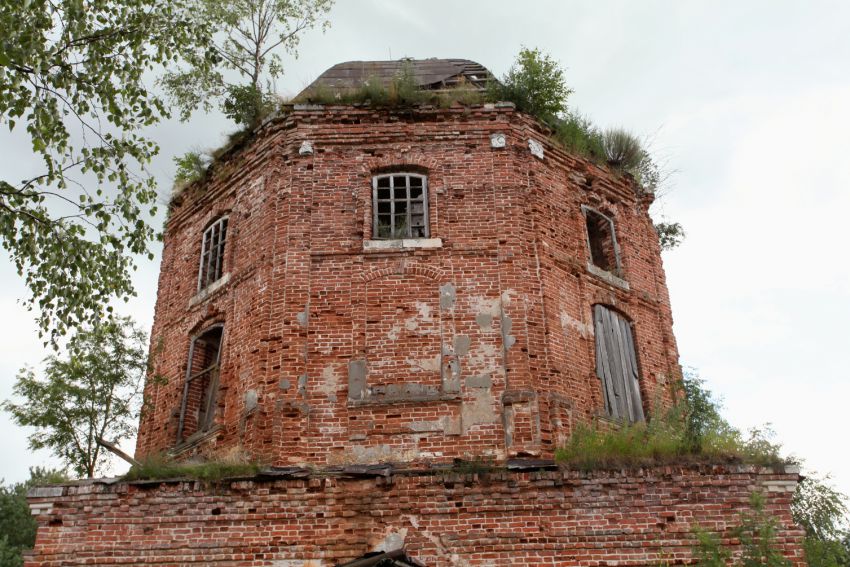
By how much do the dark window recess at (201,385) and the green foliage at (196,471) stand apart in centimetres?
157

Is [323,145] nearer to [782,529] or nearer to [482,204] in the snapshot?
[482,204]

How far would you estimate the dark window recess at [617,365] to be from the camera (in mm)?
12109

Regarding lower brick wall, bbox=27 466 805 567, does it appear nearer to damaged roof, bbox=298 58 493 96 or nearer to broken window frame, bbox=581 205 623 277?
broken window frame, bbox=581 205 623 277

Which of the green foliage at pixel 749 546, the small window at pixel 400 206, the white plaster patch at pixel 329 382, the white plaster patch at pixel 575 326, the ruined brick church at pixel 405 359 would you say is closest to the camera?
the green foliage at pixel 749 546

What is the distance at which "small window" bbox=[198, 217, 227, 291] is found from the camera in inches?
529

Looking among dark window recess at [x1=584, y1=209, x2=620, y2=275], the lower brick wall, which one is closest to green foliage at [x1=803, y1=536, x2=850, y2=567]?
the lower brick wall

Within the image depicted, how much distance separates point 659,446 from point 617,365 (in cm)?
219

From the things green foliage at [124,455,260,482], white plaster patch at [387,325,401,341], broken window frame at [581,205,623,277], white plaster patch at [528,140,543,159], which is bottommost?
green foliage at [124,455,260,482]

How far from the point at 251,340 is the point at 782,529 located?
7.05 metres

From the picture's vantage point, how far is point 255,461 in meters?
10.6

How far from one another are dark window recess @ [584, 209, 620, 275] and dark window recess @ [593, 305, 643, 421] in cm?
102

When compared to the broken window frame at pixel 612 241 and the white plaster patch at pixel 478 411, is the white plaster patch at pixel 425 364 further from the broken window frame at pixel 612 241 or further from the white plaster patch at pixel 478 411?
the broken window frame at pixel 612 241

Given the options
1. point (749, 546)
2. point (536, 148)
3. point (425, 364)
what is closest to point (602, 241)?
point (536, 148)

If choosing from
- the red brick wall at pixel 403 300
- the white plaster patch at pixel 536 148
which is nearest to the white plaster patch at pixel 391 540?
the red brick wall at pixel 403 300
